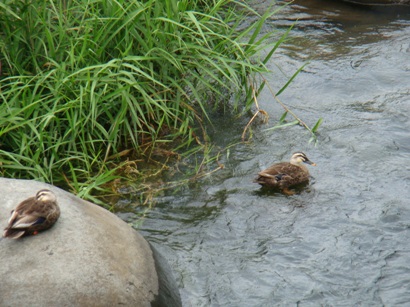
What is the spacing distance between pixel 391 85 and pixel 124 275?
554 centimetres

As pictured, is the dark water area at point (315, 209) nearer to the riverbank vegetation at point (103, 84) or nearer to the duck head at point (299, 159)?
Result: the duck head at point (299, 159)

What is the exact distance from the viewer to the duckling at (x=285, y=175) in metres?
7.79

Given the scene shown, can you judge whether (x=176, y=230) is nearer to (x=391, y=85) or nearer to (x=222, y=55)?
(x=222, y=55)

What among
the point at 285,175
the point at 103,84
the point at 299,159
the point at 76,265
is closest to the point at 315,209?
the point at 285,175

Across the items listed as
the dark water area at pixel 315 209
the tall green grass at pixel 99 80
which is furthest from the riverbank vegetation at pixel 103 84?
the dark water area at pixel 315 209

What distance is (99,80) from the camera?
25.6 feet

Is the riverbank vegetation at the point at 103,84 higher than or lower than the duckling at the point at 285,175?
higher

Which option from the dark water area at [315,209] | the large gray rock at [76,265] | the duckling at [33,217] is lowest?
the dark water area at [315,209]

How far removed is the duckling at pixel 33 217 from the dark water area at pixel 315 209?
4.21ft

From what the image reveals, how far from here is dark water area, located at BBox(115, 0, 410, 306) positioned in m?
6.34

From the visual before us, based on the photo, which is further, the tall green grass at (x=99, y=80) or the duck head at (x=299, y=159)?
the duck head at (x=299, y=159)

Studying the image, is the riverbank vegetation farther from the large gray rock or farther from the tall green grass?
the large gray rock

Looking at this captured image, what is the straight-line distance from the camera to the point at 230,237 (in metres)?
7.04

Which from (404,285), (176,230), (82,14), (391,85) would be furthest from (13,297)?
(391,85)
